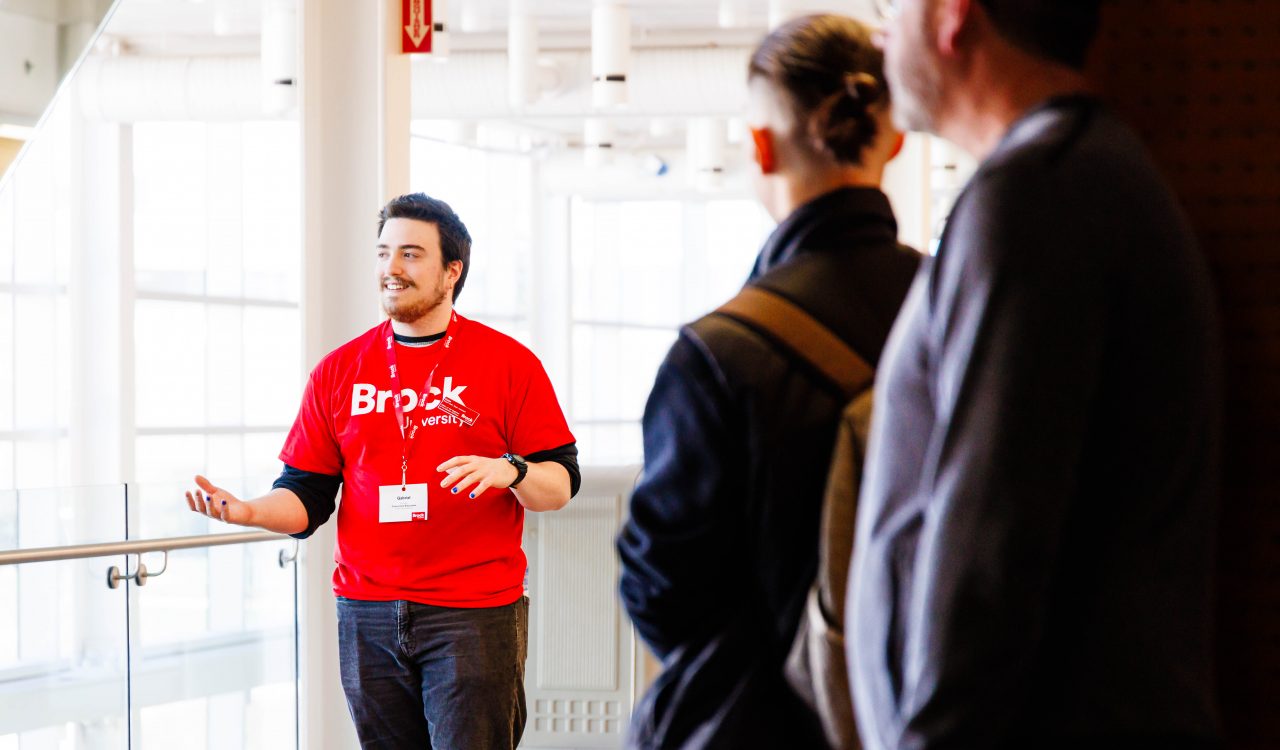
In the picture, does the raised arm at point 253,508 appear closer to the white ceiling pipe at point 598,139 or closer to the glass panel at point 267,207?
the glass panel at point 267,207

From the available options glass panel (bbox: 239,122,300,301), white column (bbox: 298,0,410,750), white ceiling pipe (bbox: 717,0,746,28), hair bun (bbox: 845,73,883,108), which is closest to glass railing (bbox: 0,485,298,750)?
white column (bbox: 298,0,410,750)

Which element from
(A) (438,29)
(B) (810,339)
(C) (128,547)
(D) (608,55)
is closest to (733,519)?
(B) (810,339)

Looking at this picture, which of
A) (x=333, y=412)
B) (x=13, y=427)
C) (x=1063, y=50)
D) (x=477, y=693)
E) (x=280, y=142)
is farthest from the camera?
(x=280, y=142)

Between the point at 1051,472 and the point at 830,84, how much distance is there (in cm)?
63

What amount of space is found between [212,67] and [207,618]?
27.0 feet

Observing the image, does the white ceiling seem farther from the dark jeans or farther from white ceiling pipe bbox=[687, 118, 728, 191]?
the dark jeans

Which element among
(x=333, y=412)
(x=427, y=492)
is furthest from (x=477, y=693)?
(x=333, y=412)

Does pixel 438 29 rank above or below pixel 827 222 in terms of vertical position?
above

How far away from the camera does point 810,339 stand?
1445 millimetres

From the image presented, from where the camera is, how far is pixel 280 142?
13414 mm

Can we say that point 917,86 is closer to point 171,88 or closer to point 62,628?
point 62,628

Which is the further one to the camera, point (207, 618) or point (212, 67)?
point (212, 67)

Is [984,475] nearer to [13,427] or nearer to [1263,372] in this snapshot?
[1263,372]

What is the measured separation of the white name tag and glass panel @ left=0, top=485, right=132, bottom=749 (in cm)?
108
